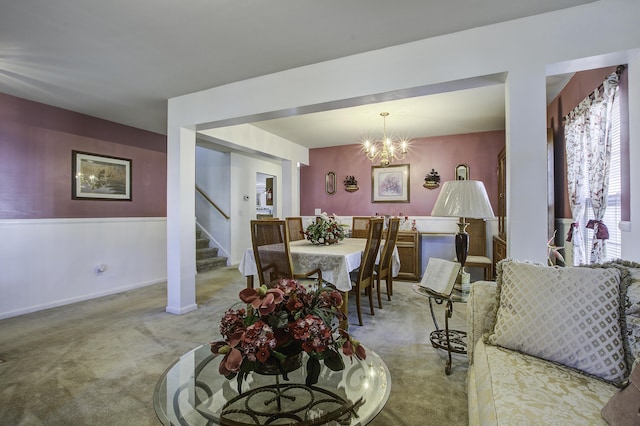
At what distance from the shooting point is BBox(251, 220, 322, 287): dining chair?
2.85 meters

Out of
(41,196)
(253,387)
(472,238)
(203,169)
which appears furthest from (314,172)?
(253,387)

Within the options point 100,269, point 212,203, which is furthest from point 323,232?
point 212,203

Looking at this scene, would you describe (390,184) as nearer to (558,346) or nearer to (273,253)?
(273,253)

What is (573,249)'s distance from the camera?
9.02ft

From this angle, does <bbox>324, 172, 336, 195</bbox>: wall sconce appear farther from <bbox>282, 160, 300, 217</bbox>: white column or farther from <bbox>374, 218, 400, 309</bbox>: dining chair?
<bbox>374, 218, 400, 309</bbox>: dining chair

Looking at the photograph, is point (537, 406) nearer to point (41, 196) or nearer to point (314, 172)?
point (41, 196)

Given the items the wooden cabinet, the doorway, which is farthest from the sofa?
Answer: the doorway

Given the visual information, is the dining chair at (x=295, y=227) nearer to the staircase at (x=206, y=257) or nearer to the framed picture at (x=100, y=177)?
the staircase at (x=206, y=257)

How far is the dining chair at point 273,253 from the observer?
112 inches

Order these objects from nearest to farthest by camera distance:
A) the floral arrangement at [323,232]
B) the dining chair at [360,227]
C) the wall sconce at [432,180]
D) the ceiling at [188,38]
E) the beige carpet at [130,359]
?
the beige carpet at [130,359] < the ceiling at [188,38] < the floral arrangement at [323,232] < the dining chair at [360,227] < the wall sconce at [432,180]

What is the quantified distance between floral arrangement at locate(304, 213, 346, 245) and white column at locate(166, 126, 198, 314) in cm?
140

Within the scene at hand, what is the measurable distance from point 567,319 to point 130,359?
2.77 metres

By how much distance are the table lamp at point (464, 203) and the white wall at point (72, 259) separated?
4.34 meters

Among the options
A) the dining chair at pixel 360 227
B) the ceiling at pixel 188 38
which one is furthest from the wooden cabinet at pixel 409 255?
the ceiling at pixel 188 38
